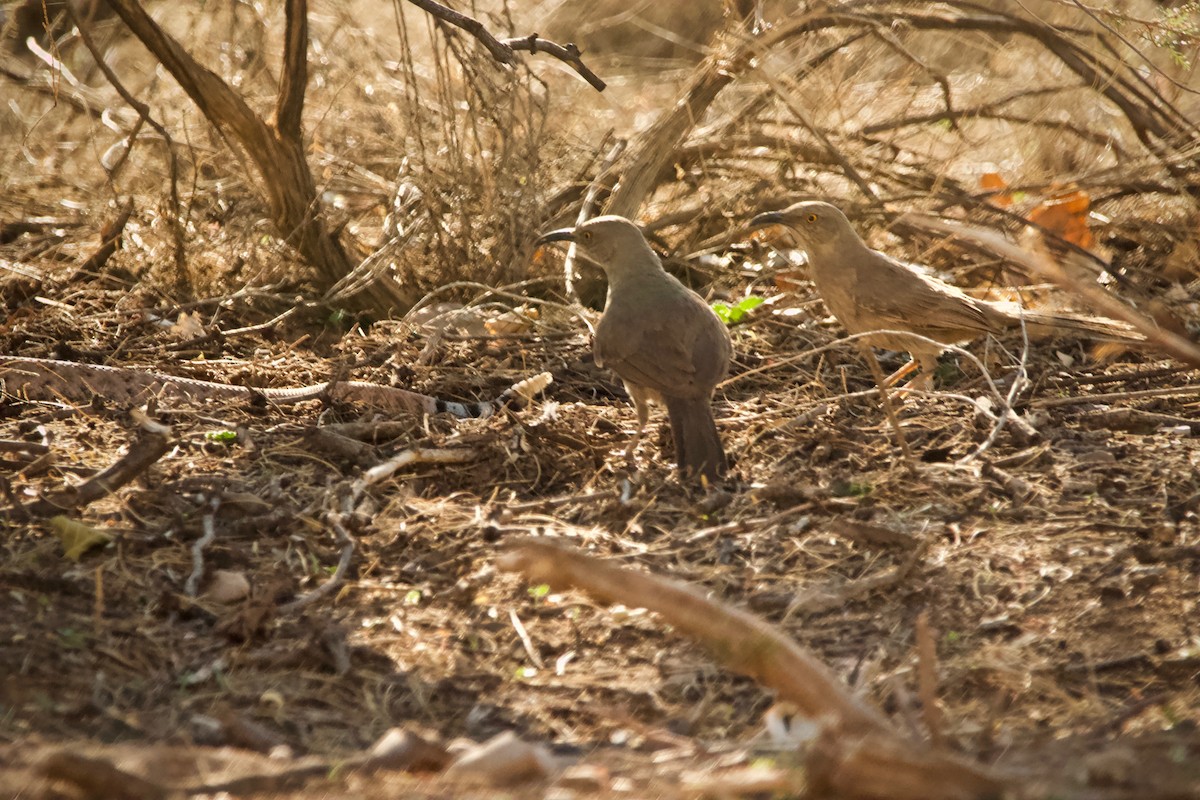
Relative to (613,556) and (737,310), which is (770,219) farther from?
(613,556)

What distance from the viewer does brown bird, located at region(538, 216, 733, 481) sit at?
16.1 ft

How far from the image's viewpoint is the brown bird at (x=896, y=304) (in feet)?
19.3

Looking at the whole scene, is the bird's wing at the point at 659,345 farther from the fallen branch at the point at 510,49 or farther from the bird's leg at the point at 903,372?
the bird's leg at the point at 903,372

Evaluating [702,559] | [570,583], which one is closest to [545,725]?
[570,583]

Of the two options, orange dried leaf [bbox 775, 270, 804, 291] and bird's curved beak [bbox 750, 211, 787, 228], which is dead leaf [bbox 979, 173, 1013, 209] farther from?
bird's curved beak [bbox 750, 211, 787, 228]

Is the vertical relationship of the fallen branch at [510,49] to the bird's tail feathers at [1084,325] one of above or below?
above

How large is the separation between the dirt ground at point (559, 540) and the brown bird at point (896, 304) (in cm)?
24

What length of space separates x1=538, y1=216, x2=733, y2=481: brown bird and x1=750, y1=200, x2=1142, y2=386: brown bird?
95 centimetres

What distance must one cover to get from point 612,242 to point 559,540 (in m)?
2.12

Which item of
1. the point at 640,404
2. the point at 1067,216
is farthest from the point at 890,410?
the point at 1067,216

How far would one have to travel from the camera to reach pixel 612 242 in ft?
19.5

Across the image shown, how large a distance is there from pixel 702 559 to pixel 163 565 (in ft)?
6.17

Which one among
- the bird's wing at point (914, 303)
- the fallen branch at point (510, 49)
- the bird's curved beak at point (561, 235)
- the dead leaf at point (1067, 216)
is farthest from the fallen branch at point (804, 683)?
the dead leaf at point (1067, 216)

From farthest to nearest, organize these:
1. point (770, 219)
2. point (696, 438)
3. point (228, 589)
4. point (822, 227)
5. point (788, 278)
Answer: point (788, 278), point (770, 219), point (822, 227), point (696, 438), point (228, 589)
